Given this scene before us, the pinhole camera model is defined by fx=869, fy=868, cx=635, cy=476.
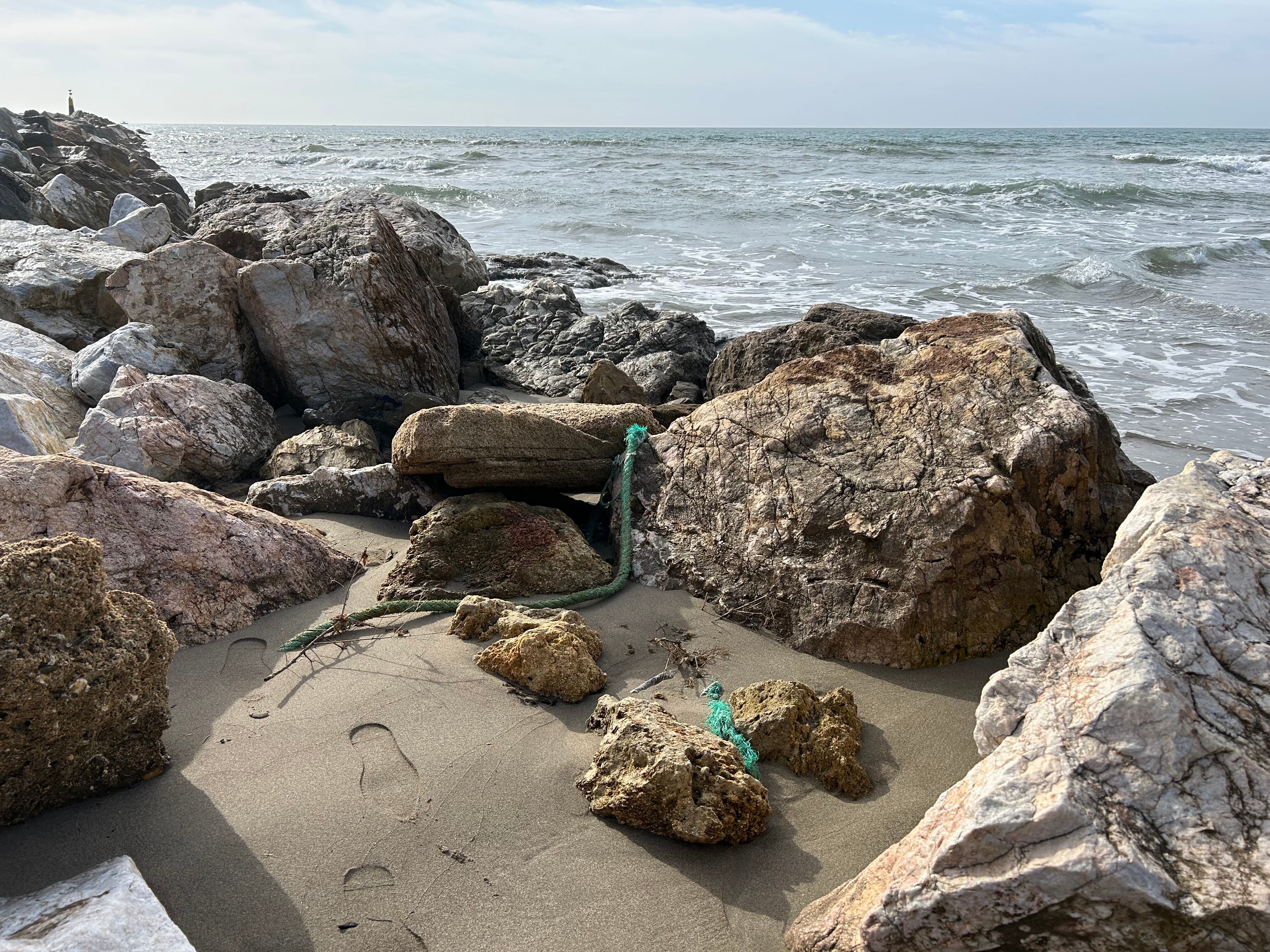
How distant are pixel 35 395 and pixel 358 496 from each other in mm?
2119

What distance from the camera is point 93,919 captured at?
1701mm

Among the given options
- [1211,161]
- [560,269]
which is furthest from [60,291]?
[1211,161]

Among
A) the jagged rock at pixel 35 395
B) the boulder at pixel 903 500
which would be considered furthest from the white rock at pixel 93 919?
the jagged rock at pixel 35 395

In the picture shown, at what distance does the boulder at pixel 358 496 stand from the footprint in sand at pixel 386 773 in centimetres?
175

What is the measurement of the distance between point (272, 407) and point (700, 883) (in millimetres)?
4594

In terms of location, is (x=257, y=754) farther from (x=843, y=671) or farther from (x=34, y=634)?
(x=843, y=671)

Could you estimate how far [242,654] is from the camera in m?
3.08

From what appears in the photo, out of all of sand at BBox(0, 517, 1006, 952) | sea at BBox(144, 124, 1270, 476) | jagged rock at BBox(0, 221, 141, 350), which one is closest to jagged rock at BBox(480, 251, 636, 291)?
sea at BBox(144, 124, 1270, 476)

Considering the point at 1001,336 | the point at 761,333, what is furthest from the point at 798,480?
the point at 761,333

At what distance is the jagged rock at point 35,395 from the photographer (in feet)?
13.3

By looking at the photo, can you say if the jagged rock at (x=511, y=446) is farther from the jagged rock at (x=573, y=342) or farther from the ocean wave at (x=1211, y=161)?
the ocean wave at (x=1211, y=161)

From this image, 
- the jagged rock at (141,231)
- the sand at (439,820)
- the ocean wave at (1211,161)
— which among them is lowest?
the sand at (439,820)

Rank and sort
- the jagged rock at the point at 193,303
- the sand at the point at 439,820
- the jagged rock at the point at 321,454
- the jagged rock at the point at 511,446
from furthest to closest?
the jagged rock at the point at 193,303
the jagged rock at the point at 321,454
the jagged rock at the point at 511,446
the sand at the point at 439,820

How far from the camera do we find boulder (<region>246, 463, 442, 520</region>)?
4.30 m
